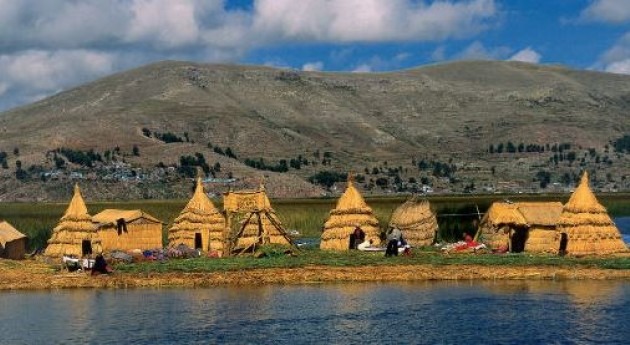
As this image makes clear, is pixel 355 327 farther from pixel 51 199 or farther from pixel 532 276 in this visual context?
pixel 51 199

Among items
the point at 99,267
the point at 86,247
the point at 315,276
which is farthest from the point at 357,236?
the point at 99,267

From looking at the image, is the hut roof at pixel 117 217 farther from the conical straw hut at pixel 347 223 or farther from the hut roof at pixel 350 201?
the hut roof at pixel 350 201

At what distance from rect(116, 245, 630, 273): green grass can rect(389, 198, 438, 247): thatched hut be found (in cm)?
904

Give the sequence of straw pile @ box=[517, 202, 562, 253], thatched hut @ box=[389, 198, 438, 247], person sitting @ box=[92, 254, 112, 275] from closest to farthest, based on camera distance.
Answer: person sitting @ box=[92, 254, 112, 275]
straw pile @ box=[517, 202, 562, 253]
thatched hut @ box=[389, 198, 438, 247]

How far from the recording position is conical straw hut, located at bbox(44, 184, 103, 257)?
180ft

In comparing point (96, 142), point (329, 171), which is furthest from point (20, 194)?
point (329, 171)

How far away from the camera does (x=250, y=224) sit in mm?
56750

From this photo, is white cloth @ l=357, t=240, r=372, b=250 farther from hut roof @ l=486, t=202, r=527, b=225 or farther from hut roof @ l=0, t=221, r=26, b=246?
hut roof @ l=0, t=221, r=26, b=246

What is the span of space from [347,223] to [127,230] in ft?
43.2

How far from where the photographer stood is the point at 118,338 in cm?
3075

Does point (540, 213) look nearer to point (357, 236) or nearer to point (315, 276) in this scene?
point (357, 236)

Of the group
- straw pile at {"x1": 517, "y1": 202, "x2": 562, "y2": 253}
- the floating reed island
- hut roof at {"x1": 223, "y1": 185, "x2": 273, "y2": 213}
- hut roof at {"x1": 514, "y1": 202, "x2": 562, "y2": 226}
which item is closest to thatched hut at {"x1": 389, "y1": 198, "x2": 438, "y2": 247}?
the floating reed island

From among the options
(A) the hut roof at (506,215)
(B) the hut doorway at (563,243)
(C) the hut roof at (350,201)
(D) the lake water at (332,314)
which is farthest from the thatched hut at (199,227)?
(B) the hut doorway at (563,243)

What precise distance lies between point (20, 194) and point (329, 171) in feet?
192
